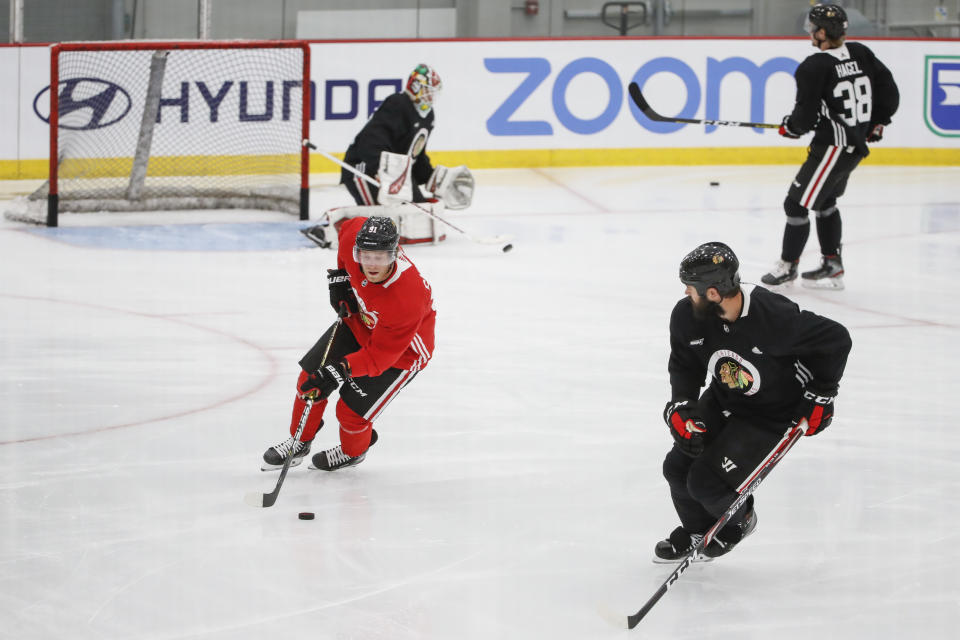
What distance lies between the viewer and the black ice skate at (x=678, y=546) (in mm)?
3010

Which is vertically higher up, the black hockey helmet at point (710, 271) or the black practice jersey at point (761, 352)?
the black hockey helmet at point (710, 271)

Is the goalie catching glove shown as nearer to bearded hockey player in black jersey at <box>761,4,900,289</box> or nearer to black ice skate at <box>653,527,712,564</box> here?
bearded hockey player in black jersey at <box>761,4,900,289</box>

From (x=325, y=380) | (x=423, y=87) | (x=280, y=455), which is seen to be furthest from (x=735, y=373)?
(x=423, y=87)

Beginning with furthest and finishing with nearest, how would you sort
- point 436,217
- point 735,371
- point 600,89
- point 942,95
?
1. point 942,95
2. point 600,89
3. point 436,217
4. point 735,371

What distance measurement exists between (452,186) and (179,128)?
2.21 m

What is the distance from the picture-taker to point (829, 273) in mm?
6281

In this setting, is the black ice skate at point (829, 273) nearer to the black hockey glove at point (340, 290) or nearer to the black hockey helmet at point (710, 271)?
the black hockey glove at point (340, 290)

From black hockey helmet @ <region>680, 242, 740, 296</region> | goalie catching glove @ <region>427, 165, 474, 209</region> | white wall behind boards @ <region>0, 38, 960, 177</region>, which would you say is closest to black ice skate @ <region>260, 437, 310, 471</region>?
black hockey helmet @ <region>680, 242, 740, 296</region>

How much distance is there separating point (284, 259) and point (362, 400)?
11.4 feet

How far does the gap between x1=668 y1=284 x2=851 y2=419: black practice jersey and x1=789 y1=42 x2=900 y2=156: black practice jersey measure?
11.5ft

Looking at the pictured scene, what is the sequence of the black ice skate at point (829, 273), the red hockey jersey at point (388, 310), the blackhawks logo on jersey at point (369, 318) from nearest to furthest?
the red hockey jersey at point (388, 310)
the blackhawks logo on jersey at point (369, 318)
the black ice skate at point (829, 273)

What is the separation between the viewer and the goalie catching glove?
7.31 meters

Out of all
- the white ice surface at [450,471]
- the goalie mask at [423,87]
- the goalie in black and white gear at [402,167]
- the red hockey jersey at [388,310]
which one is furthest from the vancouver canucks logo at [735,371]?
the goalie mask at [423,87]

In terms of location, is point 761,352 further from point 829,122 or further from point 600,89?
point 600,89
